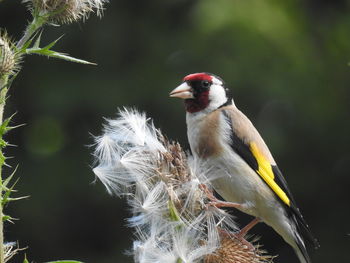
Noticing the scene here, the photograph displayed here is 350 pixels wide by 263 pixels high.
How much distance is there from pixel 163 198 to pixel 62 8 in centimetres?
77

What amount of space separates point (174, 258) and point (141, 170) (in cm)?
37

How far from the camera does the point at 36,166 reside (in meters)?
7.98

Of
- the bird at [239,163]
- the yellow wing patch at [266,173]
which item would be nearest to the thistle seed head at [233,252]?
the bird at [239,163]

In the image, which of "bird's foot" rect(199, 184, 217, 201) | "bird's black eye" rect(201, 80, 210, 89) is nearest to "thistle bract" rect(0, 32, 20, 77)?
"bird's foot" rect(199, 184, 217, 201)

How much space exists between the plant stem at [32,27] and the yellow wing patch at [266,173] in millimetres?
1411

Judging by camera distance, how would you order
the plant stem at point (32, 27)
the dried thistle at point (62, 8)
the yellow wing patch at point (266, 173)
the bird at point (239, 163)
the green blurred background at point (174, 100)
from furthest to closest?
the green blurred background at point (174, 100), the yellow wing patch at point (266, 173), the bird at point (239, 163), the dried thistle at point (62, 8), the plant stem at point (32, 27)

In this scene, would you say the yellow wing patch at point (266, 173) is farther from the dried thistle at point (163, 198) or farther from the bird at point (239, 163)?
the dried thistle at point (163, 198)

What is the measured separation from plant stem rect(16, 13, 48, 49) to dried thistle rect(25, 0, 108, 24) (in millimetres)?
20

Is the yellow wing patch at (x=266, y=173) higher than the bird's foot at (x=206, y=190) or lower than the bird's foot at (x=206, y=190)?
lower

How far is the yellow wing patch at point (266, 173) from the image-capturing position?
3.59 m

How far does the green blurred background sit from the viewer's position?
749cm

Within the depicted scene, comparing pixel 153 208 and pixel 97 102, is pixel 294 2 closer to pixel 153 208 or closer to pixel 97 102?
pixel 97 102

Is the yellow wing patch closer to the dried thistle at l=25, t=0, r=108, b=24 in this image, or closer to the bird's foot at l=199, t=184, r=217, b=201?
the bird's foot at l=199, t=184, r=217, b=201

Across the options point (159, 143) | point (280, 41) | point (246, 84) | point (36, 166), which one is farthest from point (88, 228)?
point (159, 143)
